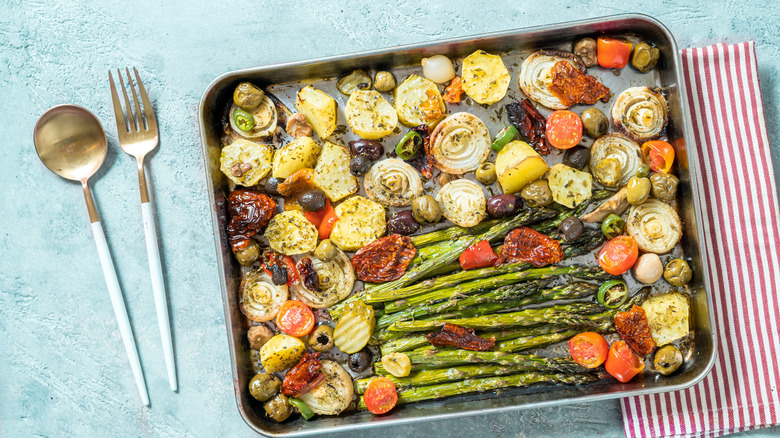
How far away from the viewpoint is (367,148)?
171 inches

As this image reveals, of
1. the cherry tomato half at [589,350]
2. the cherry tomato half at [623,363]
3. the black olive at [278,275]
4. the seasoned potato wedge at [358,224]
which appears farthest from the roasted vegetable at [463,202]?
the cherry tomato half at [623,363]

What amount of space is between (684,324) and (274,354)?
3.11 meters

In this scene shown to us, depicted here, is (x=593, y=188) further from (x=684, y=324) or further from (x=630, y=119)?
(x=684, y=324)

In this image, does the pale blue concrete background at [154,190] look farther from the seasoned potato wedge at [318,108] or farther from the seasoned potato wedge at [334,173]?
the seasoned potato wedge at [334,173]

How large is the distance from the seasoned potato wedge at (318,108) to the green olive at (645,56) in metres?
2.34

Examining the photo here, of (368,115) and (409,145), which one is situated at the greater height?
(368,115)

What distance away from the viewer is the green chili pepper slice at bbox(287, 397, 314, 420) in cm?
433

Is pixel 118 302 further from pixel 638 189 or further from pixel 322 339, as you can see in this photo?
pixel 638 189

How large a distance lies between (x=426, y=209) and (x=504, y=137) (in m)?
0.82

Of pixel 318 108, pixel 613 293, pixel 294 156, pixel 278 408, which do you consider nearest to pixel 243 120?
pixel 294 156

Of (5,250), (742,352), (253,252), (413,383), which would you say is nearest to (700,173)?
(742,352)

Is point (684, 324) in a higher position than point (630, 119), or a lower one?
lower

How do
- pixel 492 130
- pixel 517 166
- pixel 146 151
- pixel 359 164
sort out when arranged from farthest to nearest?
pixel 146 151
pixel 492 130
pixel 359 164
pixel 517 166

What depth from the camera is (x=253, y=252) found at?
14.4 ft
